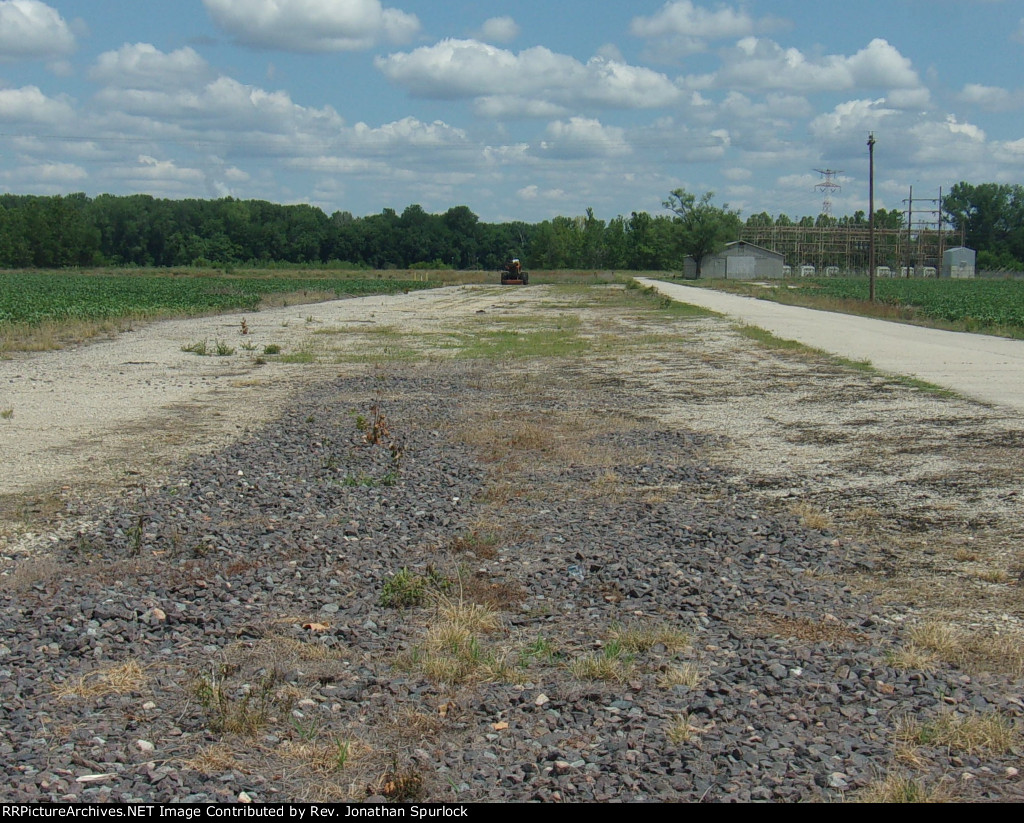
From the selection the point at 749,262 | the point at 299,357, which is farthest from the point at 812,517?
the point at 749,262

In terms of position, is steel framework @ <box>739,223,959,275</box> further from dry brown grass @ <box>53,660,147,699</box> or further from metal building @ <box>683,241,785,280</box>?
dry brown grass @ <box>53,660,147,699</box>

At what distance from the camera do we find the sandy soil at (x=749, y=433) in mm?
7461

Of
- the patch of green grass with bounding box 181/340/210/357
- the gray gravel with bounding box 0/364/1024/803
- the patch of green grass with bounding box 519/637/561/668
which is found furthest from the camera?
the patch of green grass with bounding box 181/340/210/357

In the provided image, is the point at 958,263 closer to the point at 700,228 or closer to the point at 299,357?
the point at 700,228

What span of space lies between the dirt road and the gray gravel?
939 cm

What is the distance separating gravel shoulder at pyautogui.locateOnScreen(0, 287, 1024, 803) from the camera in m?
4.26

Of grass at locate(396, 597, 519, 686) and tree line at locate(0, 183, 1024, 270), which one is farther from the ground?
tree line at locate(0, 183, 1024, 270)

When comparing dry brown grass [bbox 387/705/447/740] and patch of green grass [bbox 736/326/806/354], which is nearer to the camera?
dry brown grass [bbox 387/705/447/740]

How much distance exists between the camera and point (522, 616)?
6.19 m

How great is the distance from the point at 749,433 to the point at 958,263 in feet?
392

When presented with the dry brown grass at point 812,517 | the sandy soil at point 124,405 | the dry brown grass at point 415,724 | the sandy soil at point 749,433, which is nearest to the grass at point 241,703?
the dry brown grass at point 415,724

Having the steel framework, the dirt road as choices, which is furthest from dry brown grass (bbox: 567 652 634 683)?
the steel framework

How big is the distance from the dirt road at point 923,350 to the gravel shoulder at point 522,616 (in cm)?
415
